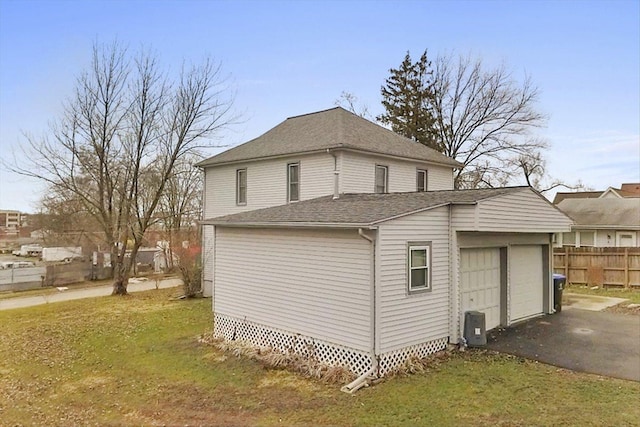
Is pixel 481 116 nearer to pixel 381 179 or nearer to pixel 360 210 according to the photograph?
pixel 381 179

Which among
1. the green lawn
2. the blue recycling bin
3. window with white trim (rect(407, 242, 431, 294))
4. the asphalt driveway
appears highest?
window with white trim (rect(407, 242, 431, 294))

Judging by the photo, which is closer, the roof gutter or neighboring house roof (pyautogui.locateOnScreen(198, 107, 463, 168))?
the roof gutter

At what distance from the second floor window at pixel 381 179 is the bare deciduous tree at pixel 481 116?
15981 mm

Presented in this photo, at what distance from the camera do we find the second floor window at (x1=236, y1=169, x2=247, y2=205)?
17.7 meters

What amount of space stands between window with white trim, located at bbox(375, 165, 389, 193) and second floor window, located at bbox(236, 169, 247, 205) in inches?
220

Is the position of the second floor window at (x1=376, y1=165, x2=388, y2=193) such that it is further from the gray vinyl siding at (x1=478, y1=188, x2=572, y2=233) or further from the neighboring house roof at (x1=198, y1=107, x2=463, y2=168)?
the gray vinyl siding at (x1=478, y1=188, x2=572, y2=233)

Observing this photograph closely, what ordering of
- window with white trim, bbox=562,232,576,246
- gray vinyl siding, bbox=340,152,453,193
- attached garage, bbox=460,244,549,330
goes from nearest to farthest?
attached garage, bbox=460,244,549,330 < gray vinyl siding, bbox=340,152,453,193 < window with white trim, bbox=562,232,576,246

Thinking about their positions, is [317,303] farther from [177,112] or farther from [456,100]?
[456,100]

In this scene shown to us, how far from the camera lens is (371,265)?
8.40 m

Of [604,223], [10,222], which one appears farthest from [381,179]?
[10,222]

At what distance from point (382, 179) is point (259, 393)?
9691mm

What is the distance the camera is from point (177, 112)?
24031 mm

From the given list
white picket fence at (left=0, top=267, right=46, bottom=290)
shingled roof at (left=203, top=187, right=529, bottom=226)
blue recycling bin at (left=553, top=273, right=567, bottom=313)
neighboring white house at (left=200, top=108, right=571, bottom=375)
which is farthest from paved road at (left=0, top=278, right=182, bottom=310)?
blue recycling bin at (left=553, top=273, right=567, bottom=313)

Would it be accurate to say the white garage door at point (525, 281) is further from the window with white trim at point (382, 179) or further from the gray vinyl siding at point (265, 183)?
the gray vinyl siding at point (265, 183)
